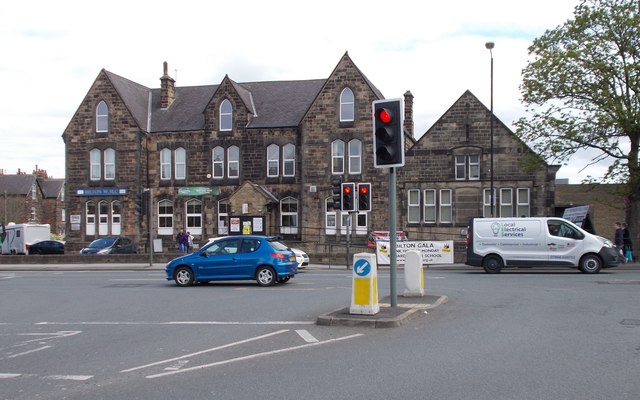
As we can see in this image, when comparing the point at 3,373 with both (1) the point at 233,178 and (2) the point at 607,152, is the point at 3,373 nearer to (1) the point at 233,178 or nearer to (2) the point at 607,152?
(2) the point at 607,152

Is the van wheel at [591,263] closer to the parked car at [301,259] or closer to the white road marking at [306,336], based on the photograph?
the parked car at [301,259]

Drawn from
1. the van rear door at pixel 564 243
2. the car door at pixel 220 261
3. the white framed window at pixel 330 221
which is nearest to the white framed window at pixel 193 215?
the white framed window at pixel 330 221

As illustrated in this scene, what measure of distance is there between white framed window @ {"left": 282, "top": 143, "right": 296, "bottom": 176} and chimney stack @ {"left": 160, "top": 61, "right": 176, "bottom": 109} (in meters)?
10.2

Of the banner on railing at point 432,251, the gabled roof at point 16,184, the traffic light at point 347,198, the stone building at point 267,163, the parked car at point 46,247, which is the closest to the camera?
the traffic light at point 347,198

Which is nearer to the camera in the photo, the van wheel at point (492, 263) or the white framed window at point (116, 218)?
the van wheel at point (492, 263)

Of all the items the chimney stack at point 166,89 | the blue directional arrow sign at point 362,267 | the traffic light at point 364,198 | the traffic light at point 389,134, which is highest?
the chimney stack at point 166,89

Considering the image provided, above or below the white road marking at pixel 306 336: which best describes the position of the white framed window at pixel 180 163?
above

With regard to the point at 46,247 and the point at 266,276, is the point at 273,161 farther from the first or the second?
the point at 266,276

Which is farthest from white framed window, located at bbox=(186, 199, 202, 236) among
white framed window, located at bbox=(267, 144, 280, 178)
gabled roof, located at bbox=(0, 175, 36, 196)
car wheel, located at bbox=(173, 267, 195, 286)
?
gabled roof, located at bbox=(0, 175, 36, 196)

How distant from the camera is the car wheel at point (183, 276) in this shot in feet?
68.6

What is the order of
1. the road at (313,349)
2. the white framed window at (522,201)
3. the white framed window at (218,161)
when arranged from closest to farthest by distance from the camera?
1. the road at (313,349)
2. the white framed window at (522,201)
3. the white framed window at (218,161)

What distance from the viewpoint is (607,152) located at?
27.7 metres

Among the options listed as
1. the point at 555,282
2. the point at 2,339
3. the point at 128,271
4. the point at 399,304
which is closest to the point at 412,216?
the point at 128,271

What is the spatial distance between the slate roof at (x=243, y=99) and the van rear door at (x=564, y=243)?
2264 centimetres
